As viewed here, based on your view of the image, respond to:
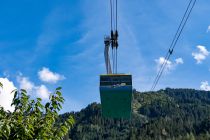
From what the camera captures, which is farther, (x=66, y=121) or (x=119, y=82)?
(x=119, y=82)

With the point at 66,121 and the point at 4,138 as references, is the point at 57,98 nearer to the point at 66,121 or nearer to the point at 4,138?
the point at 66,121

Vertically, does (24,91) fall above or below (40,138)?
above

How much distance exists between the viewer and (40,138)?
28.9ft

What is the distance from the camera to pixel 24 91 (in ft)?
30.5

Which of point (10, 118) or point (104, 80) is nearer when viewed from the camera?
point (10, 118)

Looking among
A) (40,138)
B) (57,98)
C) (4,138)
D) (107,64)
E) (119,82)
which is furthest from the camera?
(107,64)

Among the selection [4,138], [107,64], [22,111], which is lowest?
[4,138]

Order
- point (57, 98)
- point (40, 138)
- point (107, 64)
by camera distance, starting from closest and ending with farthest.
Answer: point (40, 138)
point (57, 98)
point (107, 64)

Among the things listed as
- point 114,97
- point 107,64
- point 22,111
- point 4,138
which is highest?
point 107,64

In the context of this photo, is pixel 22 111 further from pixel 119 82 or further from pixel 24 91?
pixel 119 82

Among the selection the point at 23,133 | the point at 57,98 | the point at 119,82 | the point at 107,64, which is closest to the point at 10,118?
the point at 23,133

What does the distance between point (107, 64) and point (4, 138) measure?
935 inches

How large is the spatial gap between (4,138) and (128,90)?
66.7 ft

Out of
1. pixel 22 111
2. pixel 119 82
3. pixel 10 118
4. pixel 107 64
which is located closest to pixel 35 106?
pixel 22 111
